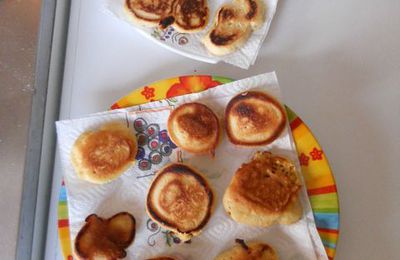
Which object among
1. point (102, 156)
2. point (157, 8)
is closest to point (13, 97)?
point (102, 156)

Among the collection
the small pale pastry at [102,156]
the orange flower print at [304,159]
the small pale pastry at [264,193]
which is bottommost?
the small pale pastry at [264,193]

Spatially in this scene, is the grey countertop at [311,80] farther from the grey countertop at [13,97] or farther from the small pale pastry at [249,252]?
the small pale pastry at [249,252]

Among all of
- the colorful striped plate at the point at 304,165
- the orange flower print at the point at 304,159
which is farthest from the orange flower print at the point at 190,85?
the orange flower print at the point at 304,159

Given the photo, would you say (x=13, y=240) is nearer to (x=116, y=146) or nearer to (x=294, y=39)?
(x=116, y=146)

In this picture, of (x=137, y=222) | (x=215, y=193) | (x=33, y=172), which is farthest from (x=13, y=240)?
(x=215, y=193)

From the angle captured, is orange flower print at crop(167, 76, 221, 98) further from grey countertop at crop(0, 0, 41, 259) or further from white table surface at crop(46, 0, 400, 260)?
grey countertop at crop(0, 0, 41, 259)
